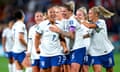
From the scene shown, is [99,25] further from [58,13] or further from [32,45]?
[32,45]

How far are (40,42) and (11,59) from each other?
6394mm

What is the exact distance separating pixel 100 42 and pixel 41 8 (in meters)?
17.7

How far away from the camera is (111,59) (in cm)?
1883

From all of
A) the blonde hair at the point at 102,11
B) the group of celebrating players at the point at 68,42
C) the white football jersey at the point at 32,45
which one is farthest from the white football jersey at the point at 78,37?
the white football jersey at the point at 32,45

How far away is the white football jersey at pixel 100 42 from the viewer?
18.2 metres

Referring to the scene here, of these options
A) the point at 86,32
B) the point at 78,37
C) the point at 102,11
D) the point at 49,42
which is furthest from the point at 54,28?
the point at 102,11

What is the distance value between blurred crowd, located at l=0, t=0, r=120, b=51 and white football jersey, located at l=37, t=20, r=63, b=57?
16.7 m

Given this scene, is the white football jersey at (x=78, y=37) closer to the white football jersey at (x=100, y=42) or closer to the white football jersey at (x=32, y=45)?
the white football jersey at (x=100, y=42)

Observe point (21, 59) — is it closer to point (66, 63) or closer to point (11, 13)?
point (66, 63)

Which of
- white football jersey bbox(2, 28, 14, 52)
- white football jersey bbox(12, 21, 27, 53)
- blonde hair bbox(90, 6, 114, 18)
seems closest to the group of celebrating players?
blonde hair bbox(90, 6, 114, 18)

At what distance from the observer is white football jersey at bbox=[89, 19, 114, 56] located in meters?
18.2

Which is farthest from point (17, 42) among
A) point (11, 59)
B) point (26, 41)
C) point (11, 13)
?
point (11, 13)

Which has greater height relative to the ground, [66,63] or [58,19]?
[58,19]

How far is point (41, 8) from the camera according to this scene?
35.9 meters
